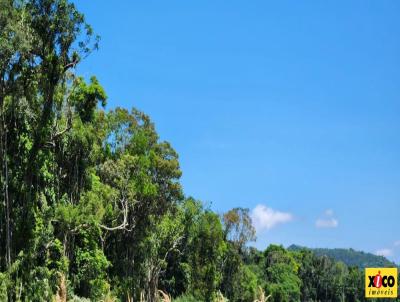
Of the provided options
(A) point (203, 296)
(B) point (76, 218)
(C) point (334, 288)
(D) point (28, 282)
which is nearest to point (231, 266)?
(A) point (203, 296)

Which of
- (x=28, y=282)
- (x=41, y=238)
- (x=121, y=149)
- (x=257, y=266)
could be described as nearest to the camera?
(x=28, y=282)

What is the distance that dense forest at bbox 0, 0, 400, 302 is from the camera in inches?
867

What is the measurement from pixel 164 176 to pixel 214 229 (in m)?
13.4

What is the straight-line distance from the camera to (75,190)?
102 feet

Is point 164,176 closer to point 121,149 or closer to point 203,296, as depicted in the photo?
point 121,149

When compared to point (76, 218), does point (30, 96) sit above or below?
above

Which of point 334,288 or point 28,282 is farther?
point 334,288

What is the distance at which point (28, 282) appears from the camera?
23469 millimetres

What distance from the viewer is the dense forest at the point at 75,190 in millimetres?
22031

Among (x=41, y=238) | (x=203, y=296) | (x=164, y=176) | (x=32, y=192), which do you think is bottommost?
(x=203, y=296)

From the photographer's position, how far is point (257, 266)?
327ft

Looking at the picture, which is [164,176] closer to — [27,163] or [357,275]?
[27,163]

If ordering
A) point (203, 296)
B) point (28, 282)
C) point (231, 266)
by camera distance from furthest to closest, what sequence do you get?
point (231, 266) → point (203, 296) → point (28, 282)

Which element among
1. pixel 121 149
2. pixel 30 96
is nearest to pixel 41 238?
pixel 30 96
